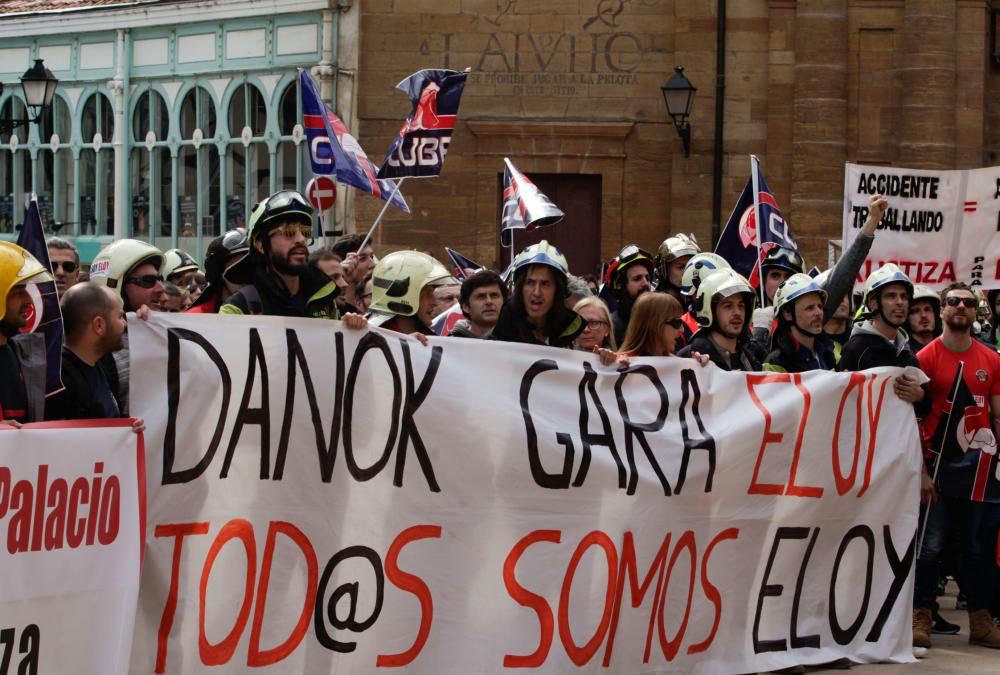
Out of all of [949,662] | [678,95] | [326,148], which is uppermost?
[678,95]

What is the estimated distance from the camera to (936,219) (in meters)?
12.1

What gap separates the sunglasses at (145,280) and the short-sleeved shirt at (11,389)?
2128 millimetres

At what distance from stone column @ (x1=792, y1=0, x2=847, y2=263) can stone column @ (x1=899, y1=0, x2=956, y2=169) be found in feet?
2.65

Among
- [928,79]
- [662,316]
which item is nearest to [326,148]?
[662,316]

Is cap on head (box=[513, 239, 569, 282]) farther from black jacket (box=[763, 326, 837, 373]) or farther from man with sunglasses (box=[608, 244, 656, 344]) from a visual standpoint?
man with sunglasses (box=[608, 244, 656, 344])

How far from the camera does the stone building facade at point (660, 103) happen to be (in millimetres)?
21531

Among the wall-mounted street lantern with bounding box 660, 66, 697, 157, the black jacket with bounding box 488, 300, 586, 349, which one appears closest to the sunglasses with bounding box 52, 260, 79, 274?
the black jacket with bounding box 488, 300, 586, 349

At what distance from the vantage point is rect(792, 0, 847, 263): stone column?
21516 millimetres

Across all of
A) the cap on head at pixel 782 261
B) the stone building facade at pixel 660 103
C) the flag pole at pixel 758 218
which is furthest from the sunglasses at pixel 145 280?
the stone building facade at pixel 660 103

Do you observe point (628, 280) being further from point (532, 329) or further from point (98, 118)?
point (98, 118)

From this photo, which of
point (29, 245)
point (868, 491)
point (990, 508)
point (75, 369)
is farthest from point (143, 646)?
point (990, 508)

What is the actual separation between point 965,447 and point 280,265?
3841 mm

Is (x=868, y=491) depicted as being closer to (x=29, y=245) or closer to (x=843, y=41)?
(x=29, y=245)

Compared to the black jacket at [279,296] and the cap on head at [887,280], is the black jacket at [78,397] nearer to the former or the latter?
the black jacket at [279,296]
